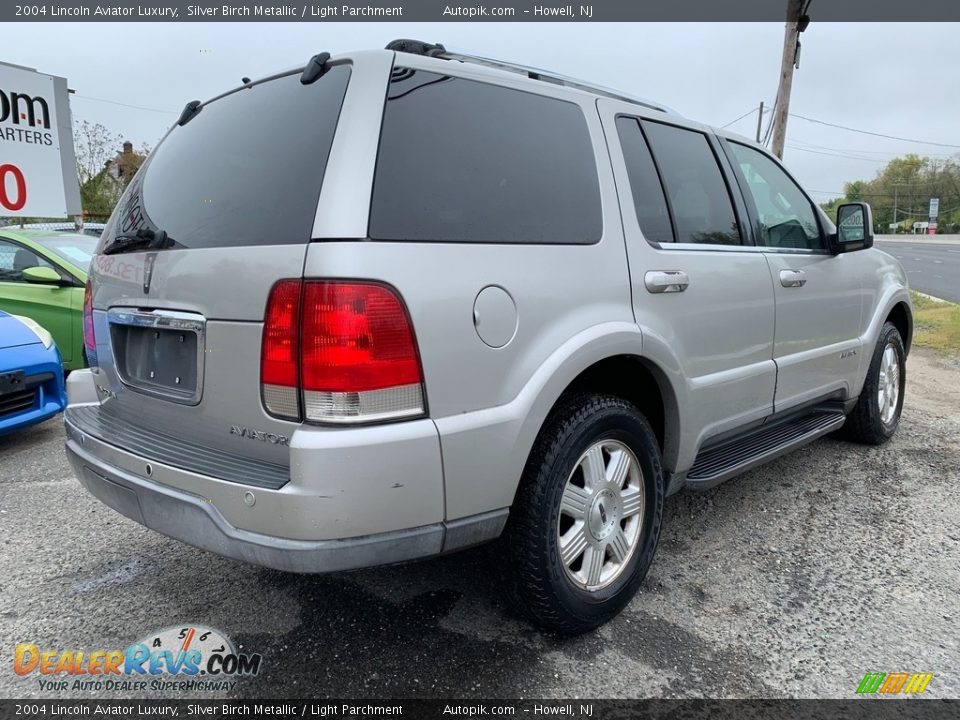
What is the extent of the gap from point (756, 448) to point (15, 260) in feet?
20.8

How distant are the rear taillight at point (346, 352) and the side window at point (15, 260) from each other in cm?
545

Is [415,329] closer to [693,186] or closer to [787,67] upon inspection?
[693,186]

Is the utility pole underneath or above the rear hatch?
above

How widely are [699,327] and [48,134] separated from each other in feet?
38.5

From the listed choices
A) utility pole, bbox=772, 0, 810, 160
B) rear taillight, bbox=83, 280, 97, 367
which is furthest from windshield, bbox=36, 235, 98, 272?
utility pole, bbox=772, 0, 810, 160

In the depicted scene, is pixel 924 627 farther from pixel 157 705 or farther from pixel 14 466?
pixel 14 466

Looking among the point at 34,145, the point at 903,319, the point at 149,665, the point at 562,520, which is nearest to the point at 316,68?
the point at 562,520

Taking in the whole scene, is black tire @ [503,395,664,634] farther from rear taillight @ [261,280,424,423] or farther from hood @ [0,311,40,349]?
hood @ [0,311,40,349]

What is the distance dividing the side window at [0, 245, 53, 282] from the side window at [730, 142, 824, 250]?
230 inches

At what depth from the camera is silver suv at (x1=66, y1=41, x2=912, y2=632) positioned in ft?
5.93

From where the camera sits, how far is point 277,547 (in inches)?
71.2

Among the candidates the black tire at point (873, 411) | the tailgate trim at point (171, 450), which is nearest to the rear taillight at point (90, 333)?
the tailgate trim at point (171, 450)

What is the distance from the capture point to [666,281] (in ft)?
8.57

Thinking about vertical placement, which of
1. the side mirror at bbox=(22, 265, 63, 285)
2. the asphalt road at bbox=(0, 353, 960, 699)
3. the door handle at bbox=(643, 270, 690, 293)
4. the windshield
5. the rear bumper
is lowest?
the asphalt road at bbox=(0, 353, 960, 699)
